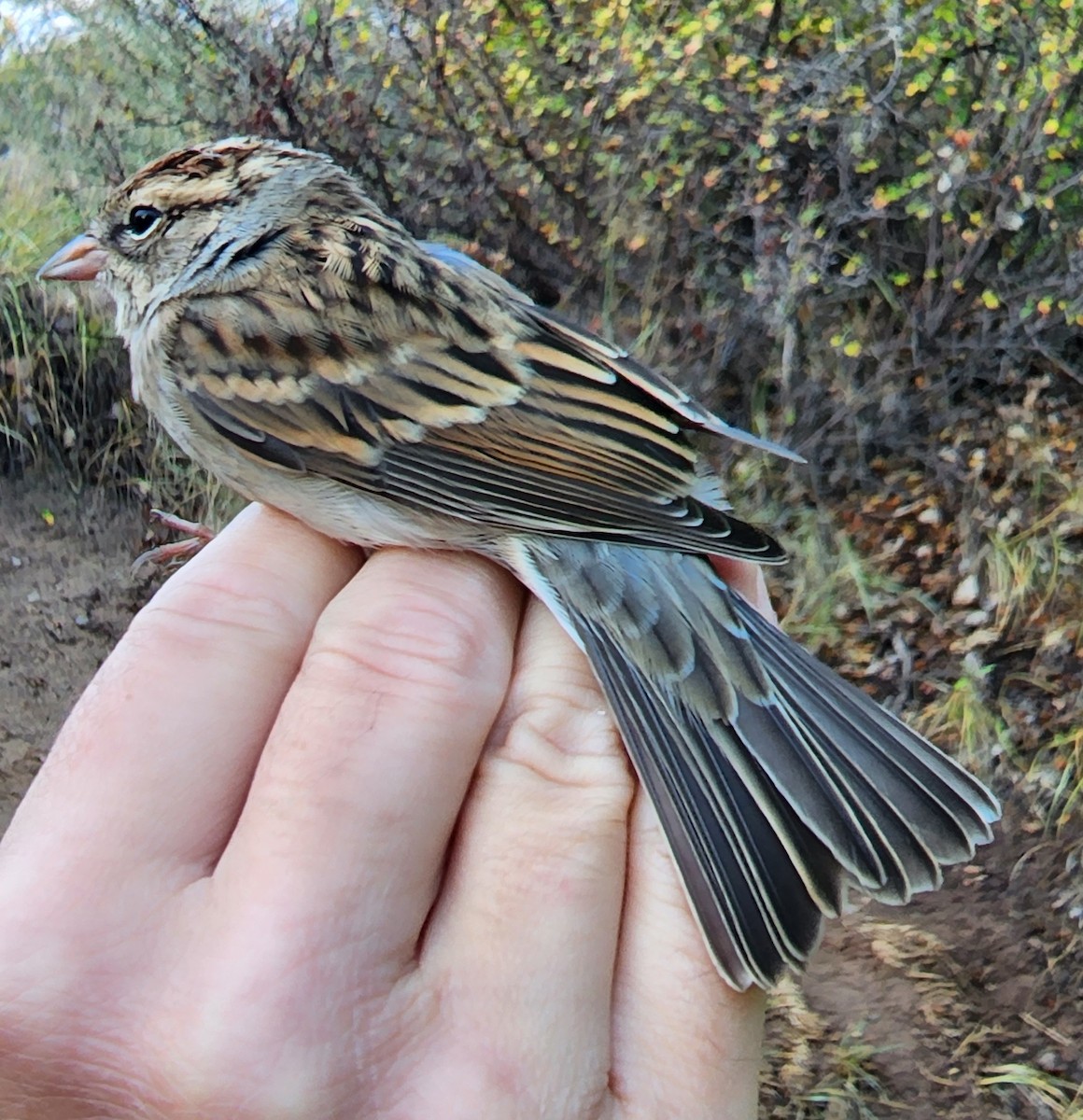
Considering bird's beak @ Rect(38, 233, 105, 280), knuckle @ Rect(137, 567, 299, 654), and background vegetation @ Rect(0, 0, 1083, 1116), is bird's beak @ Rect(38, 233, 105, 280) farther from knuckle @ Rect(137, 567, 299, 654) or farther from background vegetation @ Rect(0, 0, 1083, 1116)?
background vegetation @ Rect(0, 0, 1083, 1116)

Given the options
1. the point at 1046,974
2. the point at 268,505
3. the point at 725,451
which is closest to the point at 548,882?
the point at 268,505

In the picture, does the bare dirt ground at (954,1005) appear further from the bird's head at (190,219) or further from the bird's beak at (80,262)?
the bird's beak at (80,262)

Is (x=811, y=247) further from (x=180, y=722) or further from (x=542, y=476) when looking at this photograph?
(x=180, y=722)

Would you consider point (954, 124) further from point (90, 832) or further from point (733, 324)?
point (90, 832)

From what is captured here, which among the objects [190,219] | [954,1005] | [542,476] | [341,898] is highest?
[190,219]

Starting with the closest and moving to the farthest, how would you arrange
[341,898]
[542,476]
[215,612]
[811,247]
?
1. [341,898]
2. [215,612]
3. [542,476]
4. [811,247]

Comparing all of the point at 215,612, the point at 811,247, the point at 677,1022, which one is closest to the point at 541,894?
the point at 677,1022

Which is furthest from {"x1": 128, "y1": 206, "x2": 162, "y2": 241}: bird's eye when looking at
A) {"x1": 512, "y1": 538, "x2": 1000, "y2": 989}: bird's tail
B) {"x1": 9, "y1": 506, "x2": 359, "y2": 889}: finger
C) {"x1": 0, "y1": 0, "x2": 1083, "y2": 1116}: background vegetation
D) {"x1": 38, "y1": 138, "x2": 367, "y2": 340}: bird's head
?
{"x1": 0, "y1": 0, "x2": 1083, "y2": 1116}: background vegetation
